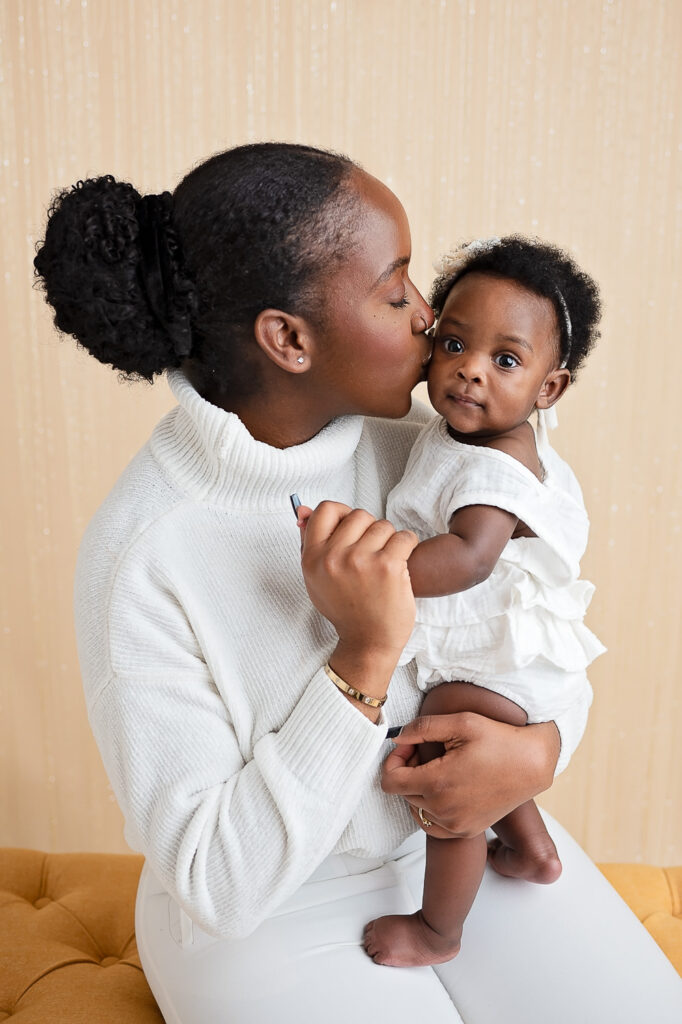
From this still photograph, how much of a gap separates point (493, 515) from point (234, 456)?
290 millimetres

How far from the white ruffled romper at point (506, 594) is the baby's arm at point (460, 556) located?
23 mm

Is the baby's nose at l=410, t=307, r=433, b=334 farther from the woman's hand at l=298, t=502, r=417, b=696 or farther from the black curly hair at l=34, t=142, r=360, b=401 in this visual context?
the woman's hand at l=298, t=502, r=417, b=696

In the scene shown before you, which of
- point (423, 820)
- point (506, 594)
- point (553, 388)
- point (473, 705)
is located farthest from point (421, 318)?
point (423, 820)

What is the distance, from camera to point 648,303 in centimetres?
228

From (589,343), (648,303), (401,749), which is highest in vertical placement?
(589,343)

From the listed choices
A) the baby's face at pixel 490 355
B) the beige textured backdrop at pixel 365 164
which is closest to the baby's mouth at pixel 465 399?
the baby's face at pixel 490 355

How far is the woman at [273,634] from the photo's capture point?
1075 mm

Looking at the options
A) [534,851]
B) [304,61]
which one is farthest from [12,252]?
[534,851]

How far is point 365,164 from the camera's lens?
7.09ft

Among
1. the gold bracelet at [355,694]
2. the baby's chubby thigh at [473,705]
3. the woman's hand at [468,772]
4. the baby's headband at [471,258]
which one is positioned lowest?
the woman's hand at [468,772]

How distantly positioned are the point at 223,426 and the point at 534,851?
67 cm

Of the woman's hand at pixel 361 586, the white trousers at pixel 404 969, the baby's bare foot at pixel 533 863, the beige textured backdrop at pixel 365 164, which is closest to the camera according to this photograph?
the woman's hand at pixel 361 586

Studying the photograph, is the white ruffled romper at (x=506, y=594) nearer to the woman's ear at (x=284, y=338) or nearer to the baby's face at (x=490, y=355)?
the baby's face at (x=490, y=355)

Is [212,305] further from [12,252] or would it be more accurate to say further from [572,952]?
[12,252]
